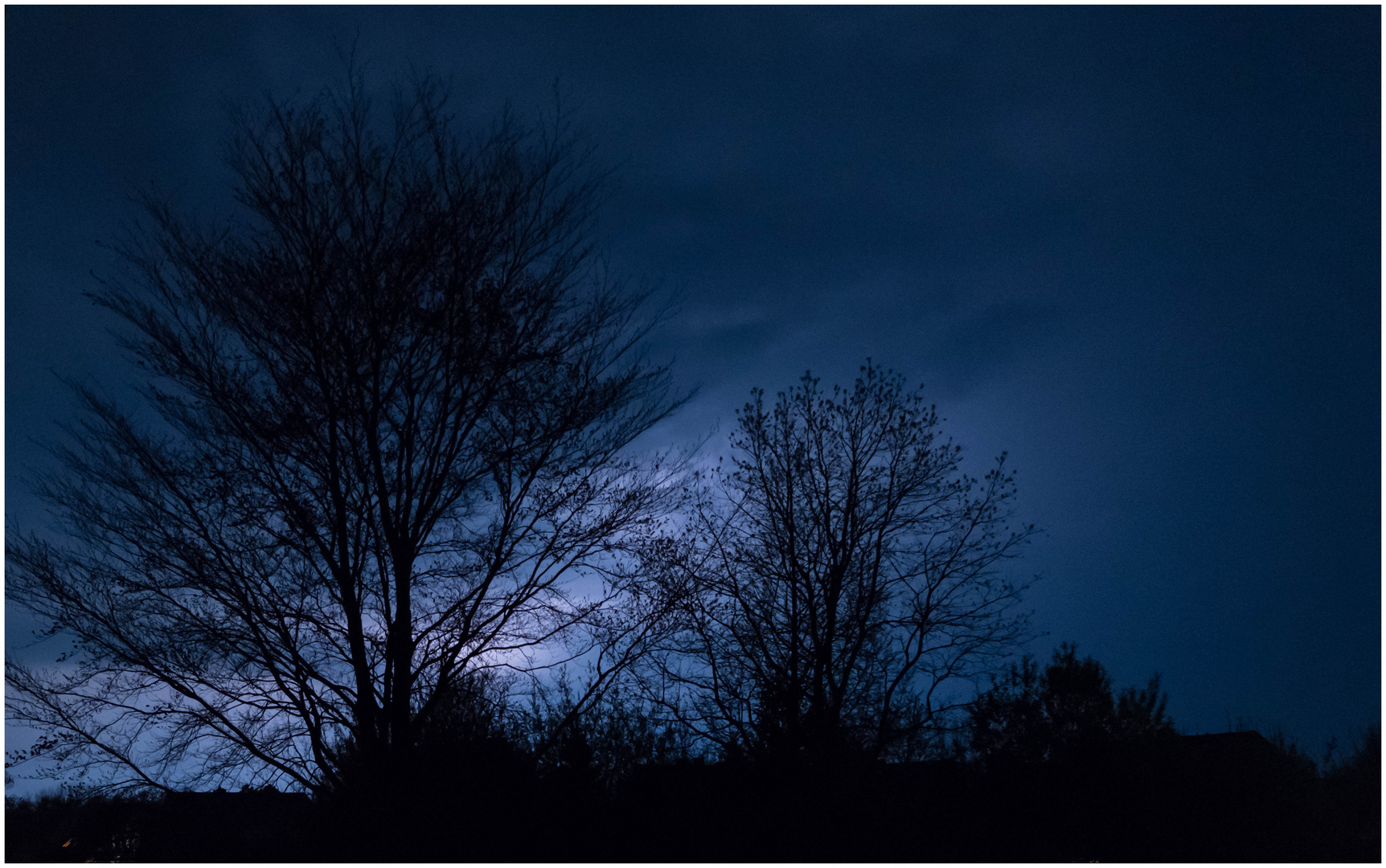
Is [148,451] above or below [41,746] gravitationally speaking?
above

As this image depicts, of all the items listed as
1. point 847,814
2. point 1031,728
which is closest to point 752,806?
point 847,814

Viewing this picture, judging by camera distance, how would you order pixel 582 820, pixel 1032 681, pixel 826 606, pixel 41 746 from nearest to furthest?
pixel 41 746, pixel 582 820, pixel 826 606, pixel 1032 681

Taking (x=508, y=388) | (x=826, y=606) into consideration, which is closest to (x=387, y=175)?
(x=508, y=388)

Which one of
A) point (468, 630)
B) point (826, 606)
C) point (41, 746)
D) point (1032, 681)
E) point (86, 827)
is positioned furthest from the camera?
point (1032, 681)

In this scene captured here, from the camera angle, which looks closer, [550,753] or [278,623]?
[278,623]

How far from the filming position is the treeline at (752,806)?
6.58 m

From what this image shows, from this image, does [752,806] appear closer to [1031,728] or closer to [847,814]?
[847,814]

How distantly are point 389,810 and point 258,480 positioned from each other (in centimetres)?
306

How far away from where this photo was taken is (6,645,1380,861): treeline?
6578 mm

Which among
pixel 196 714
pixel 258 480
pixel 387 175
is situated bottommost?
pixel 196 714

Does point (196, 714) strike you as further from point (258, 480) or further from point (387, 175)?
point (387, 175)

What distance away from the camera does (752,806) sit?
7.32m

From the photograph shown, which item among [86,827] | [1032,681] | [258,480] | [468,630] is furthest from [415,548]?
[1032,681]

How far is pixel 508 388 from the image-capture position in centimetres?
692
